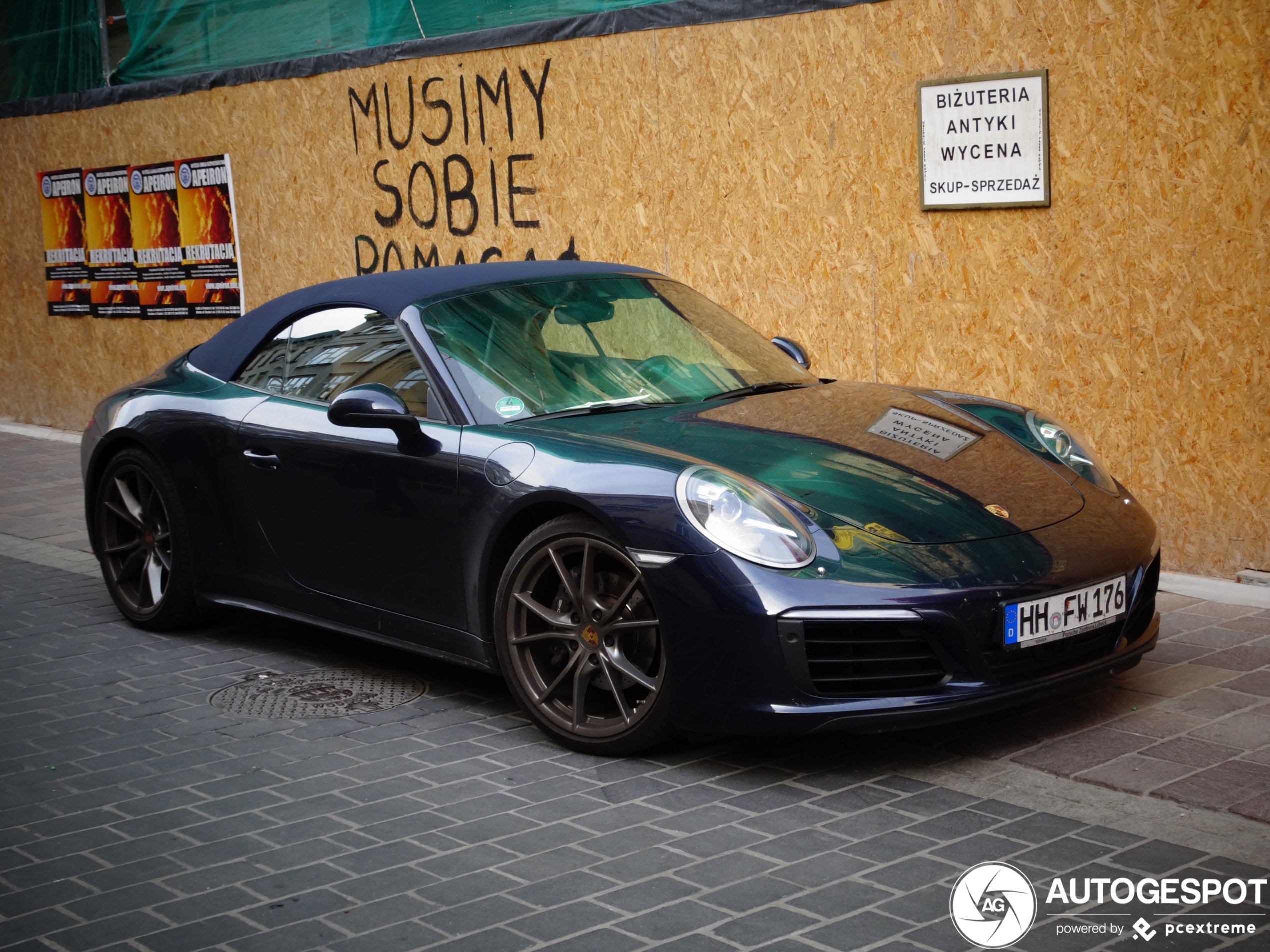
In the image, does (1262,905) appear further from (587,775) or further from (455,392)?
(455,392)

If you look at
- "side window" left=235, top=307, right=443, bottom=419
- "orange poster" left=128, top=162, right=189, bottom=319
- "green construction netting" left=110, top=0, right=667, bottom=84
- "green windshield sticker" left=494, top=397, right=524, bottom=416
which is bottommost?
"green windshield sticker" left=494, top=397, right=524, bottom=416

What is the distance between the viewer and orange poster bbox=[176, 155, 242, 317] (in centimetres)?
1173

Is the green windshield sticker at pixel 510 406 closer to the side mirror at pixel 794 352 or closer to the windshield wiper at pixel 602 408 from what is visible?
the windshield wiper at pixel 602 408

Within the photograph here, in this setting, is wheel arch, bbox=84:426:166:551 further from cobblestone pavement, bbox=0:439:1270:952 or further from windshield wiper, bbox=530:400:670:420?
windshield wiper, bbox=530:400:670:420

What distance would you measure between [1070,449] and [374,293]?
2.54 meters

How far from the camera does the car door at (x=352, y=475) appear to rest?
15.8ft

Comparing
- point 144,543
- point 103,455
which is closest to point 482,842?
point 144,543

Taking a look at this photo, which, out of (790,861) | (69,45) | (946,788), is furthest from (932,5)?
(69,45)

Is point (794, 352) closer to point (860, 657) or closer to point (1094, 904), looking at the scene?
point (860, 657)

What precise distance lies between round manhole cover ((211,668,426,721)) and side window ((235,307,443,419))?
3.40 ft

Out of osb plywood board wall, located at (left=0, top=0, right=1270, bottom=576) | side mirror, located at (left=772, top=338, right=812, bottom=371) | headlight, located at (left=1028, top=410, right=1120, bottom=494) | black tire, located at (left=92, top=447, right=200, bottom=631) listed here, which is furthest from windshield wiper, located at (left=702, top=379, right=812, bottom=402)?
black tire, located at (left=92, top=447, right=200, bottom=631)

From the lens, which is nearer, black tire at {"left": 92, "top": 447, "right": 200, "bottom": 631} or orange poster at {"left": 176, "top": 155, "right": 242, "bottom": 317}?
black tire at {"left": 92, "top": 447, "right": 200, "bottom": 631}

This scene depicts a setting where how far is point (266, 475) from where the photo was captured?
545 cm

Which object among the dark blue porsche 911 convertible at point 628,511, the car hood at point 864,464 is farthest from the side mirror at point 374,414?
the car hood at point 864,464
